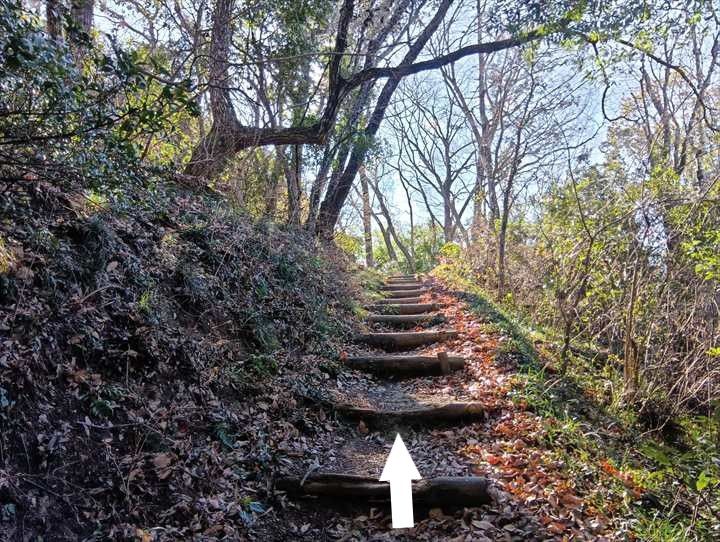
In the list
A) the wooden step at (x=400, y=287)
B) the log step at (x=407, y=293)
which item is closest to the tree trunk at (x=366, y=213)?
the wooden step at (x=400, y=287)

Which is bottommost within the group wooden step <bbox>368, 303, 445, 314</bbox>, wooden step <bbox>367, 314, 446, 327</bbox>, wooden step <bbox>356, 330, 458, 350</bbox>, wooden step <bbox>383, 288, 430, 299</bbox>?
wooden step <bbox>356, 330, 458, 350</bbox>

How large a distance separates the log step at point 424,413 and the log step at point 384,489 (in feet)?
3.16

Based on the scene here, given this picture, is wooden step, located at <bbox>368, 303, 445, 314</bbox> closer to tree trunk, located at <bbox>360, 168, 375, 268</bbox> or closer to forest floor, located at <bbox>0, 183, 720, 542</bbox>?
forest floor, located at <bbox>0, 183, 720, 542</bbox>

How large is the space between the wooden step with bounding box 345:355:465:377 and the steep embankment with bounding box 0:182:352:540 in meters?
0.65

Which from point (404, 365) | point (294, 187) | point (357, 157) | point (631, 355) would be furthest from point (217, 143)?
point (631, 355)

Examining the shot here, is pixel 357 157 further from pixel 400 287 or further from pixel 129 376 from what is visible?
pixel 129 376

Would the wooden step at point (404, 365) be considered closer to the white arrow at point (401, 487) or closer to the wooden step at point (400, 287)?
the white arrow at point (401, 487)

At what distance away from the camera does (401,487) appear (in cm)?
269

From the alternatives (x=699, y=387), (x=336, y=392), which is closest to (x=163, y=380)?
(x=336, y=392)

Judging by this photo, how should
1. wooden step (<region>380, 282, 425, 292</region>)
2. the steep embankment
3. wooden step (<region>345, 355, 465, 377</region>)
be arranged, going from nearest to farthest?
the steep embankment
wooden step (<region>345, 355, 465, 377</region>)
wooden step (<region>380, 282, 425, 292</region>)

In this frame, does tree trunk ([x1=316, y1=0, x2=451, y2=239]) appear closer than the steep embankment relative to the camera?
No

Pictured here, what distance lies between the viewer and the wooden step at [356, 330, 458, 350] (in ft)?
18.9

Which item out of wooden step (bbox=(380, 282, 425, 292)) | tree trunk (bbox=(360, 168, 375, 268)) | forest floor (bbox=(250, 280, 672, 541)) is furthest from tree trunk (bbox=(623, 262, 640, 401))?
tree trunk (bbox=(360, 168, 375, 268))

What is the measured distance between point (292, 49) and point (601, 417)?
587 cm
